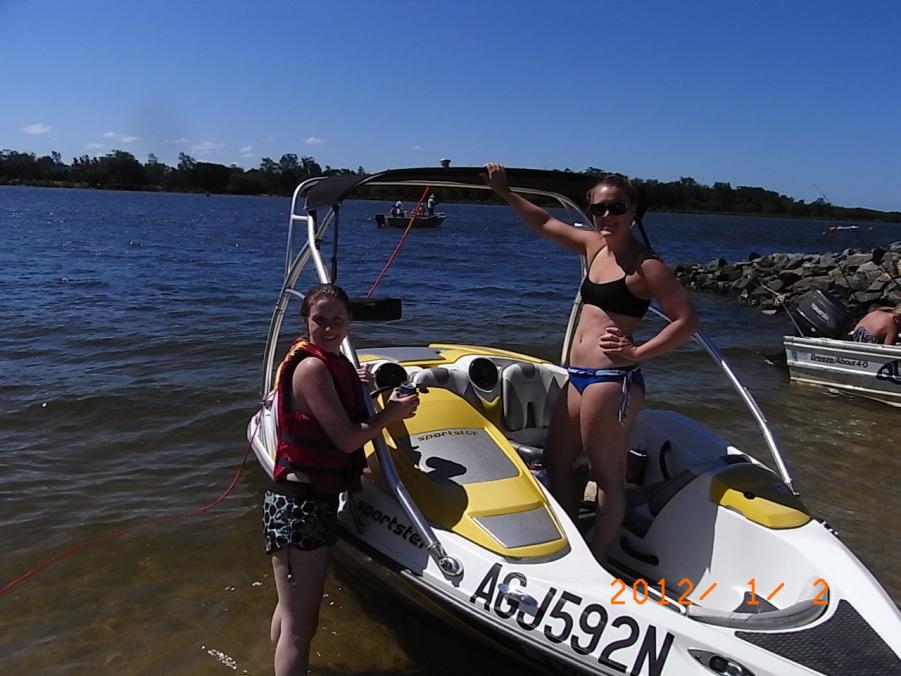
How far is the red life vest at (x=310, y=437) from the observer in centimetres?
307

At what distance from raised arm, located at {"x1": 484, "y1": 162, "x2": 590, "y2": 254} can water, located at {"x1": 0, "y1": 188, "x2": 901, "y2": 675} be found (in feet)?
7.09

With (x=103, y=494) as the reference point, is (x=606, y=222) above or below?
above

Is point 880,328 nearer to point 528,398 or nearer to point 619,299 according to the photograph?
point 528,398

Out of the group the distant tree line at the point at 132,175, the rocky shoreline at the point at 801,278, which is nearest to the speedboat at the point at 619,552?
the rocky shoreline at the point at 801,278

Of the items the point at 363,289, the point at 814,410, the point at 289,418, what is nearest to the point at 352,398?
the point at 289,418

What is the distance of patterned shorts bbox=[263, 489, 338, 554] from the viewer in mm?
3053

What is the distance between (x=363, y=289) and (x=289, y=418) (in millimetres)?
17356

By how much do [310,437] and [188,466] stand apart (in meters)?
3.91

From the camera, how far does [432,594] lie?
3.22 m

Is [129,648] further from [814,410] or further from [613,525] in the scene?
[814,410]

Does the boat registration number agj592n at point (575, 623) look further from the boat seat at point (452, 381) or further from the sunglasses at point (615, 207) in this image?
the boat seat at point (452, 381)

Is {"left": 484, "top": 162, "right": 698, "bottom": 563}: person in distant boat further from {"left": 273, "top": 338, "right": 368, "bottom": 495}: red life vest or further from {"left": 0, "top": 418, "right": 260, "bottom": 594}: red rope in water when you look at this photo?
{"left": 0, "top": 418, "right": 260, "bottom": 594}: red rope in water

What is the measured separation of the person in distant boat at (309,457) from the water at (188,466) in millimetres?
909

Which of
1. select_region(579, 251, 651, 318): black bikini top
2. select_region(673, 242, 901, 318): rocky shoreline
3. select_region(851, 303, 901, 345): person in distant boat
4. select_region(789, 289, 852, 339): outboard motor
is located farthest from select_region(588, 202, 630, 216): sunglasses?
select_region(673, 242, 901, 318): rocky shoreline
